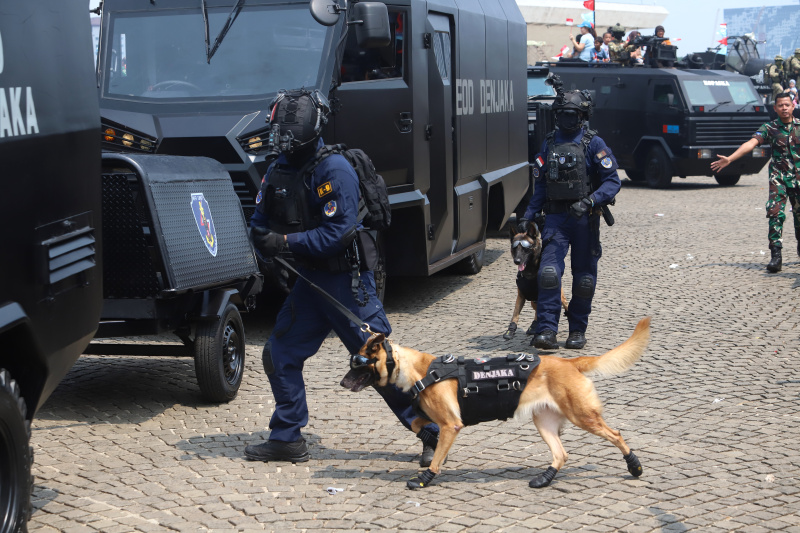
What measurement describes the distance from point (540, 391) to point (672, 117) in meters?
16.6

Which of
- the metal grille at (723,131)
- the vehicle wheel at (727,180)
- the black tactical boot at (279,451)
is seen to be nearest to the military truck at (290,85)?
the black tactical boot at (279,451)

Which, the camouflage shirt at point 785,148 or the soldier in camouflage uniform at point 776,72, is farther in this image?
the soldier in camouflage uniform at point 776,72

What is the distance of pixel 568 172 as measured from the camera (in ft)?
25.8

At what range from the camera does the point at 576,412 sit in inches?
191

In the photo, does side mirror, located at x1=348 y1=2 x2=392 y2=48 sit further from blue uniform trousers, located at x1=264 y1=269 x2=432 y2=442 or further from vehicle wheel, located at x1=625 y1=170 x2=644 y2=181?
vehicle wheel, located at x1=625 y1=170 x2=644 y2=181

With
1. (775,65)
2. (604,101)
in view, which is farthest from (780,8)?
(604,101)

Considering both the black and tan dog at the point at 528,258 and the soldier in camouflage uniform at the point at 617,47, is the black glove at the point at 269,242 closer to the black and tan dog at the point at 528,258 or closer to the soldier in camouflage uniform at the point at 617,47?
the black and tan dog at the point at 528,258

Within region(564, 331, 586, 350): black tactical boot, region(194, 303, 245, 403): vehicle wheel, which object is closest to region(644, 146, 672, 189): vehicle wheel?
region(564, 331, 586, 350): black tactical boot

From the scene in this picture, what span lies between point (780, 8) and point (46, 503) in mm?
96666

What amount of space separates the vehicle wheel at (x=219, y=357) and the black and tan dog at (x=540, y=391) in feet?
5.46

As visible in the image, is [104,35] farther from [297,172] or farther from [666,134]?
[666,134]

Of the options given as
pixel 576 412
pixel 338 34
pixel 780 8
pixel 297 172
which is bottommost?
pixel 576 412

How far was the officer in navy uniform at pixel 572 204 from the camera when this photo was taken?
25.9 ft

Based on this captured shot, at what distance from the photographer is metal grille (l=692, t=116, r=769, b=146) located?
20266 millimetres
